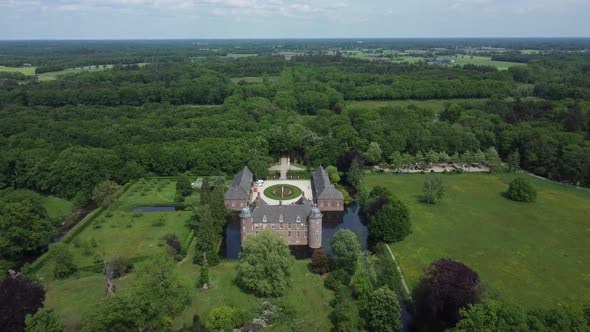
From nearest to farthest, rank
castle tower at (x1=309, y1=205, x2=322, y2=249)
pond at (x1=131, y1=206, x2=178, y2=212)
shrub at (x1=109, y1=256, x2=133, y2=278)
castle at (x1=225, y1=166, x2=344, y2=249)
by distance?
1. shrub at (x1=109, y1=256, x2=133, y2=278)
2. castle tower at (x1=309, y1=205, x2=322, y2=249)
3. castle at (x1=225, y1=166, x2=344, y2=249)
4. pond at (x1=131, y1=206, x2=178, y2=212)

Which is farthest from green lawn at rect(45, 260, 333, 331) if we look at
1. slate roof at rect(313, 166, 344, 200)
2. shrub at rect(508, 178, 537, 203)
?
shrub at rect(508, 178, 537, 203)

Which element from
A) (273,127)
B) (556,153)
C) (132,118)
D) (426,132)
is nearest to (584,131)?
(556,153)

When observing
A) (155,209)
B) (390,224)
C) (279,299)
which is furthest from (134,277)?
(390,224)

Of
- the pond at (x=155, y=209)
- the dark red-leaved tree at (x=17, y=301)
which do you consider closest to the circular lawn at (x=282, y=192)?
the pond at (x=155, y=209)

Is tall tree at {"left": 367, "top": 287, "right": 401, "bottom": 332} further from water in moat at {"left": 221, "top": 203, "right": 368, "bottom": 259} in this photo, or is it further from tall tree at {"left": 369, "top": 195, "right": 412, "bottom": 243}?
tall tree at {"left": 369, "top": 195, "right": 412, "bottom": 243}

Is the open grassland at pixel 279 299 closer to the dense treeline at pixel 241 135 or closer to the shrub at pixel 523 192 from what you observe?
the dense treeline at pixel 241 135

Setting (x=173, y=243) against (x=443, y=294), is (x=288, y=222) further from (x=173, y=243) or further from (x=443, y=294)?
(x=443, y=294)
